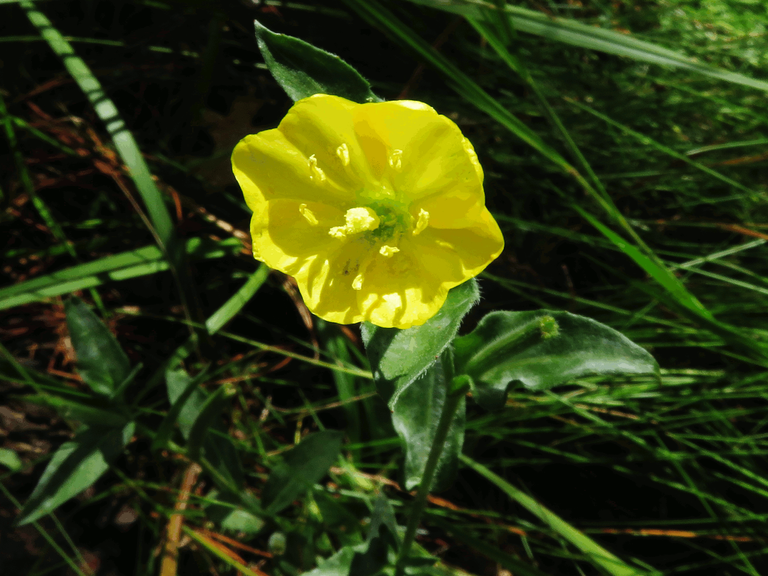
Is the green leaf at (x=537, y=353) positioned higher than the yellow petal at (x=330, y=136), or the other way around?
the yellow petal at (x=330, y=136)

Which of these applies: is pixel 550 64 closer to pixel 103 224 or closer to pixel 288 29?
pixel 288 29

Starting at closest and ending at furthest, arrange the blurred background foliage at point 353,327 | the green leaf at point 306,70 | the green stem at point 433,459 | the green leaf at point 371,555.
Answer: the green leaf at point 306,70, the green stem at point 433,459, the green leaf at point 371,555, the blurred background foliage at point 353,327

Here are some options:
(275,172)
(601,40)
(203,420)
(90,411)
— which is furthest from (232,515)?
(601,40)

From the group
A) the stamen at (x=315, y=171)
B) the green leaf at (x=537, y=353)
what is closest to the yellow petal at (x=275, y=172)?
the stamen at (x=315, y=171)

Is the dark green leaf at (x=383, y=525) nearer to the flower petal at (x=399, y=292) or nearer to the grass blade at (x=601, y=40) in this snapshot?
the flower petal at (x=399, y=292)

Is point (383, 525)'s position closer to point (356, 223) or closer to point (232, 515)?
point (232, 515)

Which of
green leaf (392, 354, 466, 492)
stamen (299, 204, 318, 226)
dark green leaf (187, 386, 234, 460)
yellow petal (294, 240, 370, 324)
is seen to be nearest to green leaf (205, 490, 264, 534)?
dark green leaf (187, 386, 234, 460)

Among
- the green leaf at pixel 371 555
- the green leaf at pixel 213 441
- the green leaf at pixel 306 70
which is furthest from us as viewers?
the green leaf at pixel 213 441
